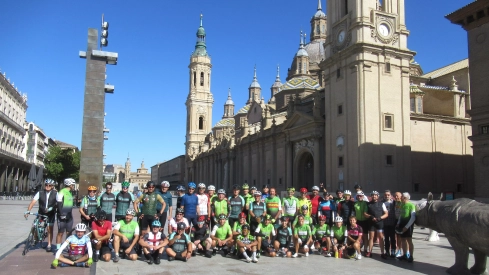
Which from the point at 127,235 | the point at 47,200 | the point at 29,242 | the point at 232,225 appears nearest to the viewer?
the point at 127,235

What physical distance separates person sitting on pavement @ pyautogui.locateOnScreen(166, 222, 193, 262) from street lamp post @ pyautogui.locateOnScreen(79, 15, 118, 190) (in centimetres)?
928

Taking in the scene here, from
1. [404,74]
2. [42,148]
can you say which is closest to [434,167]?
[404,74]

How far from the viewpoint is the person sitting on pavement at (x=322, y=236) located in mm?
12141

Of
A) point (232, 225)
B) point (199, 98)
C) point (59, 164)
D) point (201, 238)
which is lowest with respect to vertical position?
point (201, 238)

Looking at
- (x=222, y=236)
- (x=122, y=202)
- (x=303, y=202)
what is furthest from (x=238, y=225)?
(x=122, y=202)

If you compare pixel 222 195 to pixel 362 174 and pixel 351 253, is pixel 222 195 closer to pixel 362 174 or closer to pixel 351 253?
pixel 351 253

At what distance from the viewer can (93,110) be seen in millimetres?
18922

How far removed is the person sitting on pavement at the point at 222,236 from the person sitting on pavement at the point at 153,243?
4.95ft

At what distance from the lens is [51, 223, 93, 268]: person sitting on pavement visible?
9344 millimetres

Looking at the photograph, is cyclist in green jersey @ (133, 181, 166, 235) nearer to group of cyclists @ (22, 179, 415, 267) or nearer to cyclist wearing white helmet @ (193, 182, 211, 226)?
group of cyclists @ (22, 179, 415, 267)

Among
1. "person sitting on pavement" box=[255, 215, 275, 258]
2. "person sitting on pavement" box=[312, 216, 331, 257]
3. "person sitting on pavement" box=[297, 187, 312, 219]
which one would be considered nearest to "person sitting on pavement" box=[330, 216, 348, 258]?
"person sitting on pavement" box=[312, 216, 331, 257]

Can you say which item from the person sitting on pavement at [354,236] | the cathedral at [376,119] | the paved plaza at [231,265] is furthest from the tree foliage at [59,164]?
the person sitting on pavement at [354,236]

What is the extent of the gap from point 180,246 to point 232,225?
223 centimetres

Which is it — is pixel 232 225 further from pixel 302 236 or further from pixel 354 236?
pixel 354 236
